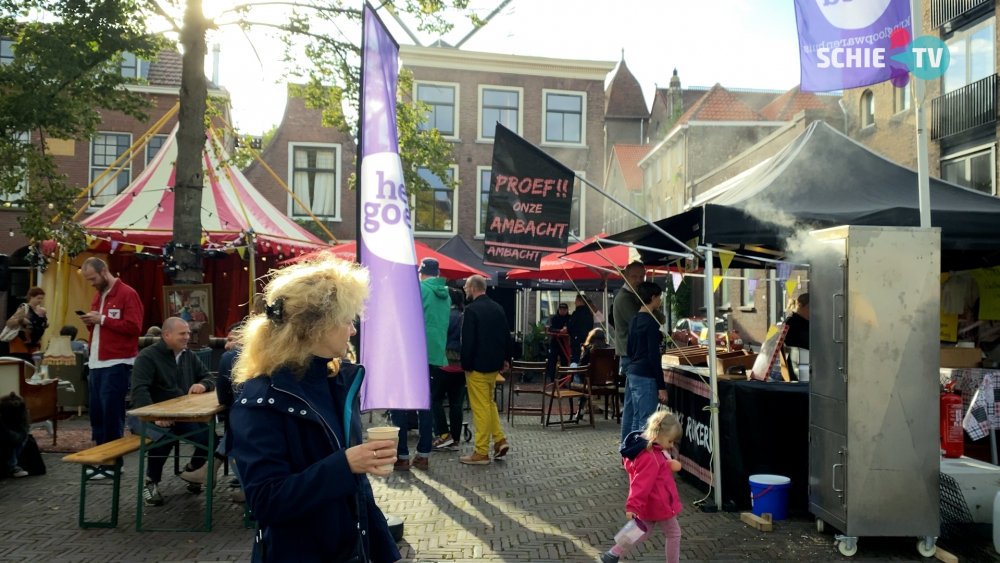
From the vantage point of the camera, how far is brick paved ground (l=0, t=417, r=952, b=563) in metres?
5.09

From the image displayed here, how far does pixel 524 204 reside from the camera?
6.81m

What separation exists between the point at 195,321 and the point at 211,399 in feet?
19.2

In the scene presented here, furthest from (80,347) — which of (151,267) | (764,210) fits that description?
(764,210)

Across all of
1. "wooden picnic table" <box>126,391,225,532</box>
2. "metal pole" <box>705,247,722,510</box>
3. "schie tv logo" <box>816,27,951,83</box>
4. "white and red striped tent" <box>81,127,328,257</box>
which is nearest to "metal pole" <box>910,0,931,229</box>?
"schie tv logo" <box>816,27,951,83</box>

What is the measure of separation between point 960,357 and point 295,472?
7.67 m

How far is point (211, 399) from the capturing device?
19.4 ft

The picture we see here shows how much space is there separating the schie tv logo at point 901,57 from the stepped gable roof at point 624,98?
53003 mm

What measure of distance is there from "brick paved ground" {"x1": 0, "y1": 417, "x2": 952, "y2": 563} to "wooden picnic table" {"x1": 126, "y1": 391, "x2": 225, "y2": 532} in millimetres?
220

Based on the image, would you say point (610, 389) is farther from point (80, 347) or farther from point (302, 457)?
point (302, 457)

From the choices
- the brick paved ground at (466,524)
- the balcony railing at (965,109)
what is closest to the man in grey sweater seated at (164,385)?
the brick paved ground at (466,524)

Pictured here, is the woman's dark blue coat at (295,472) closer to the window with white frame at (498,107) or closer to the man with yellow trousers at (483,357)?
the man with yellow trousers at (483,357)

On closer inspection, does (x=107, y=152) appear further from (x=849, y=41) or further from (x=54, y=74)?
(x=849, y=41)

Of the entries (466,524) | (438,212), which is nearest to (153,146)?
(438,212)

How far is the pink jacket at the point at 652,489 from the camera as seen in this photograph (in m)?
4.60
